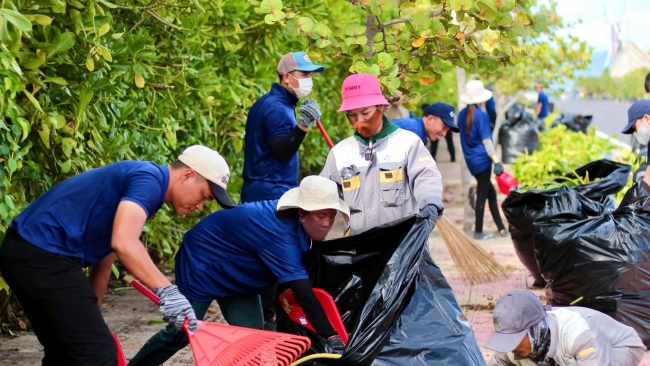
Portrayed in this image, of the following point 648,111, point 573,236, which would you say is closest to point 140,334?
point 573,236

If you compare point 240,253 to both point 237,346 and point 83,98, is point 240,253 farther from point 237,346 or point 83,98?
point 83,98

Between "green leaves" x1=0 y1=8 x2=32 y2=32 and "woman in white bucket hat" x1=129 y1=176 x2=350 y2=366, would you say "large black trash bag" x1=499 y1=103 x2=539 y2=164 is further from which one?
"green leaves" x1=0 y1=8 x2=32 y2=32

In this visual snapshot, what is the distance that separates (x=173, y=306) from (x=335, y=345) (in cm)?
74

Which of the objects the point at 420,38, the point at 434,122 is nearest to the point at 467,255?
the point at 434,122

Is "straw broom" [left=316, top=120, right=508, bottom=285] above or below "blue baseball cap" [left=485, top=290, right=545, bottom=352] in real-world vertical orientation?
below

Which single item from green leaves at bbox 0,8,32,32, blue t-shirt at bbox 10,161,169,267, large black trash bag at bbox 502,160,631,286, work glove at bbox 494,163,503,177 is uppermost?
green leaves at bbox 0,8,32,32

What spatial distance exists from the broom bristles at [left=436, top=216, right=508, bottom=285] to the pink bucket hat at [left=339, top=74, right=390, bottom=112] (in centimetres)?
227

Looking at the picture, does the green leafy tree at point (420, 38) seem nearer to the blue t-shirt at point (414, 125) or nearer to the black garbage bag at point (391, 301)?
the blue t-shirt at point (414, 125)

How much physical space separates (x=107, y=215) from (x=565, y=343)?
5.97ft

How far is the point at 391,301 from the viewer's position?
3908mm

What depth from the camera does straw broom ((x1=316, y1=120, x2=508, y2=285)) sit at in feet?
22.1

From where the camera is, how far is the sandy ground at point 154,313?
522 cm

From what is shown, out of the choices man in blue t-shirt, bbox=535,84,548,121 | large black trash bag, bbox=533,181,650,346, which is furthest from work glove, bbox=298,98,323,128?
man in blue t-shirt, bbox=535,84,548,121

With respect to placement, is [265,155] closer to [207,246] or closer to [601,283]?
[207,246]
